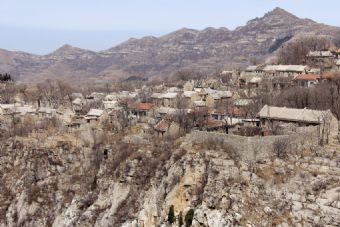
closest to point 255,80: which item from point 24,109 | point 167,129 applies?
point 167,129

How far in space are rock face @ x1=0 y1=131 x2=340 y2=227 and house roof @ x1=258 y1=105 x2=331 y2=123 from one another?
5222mm

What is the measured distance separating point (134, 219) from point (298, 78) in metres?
40.1

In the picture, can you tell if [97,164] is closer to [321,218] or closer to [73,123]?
[73,123]

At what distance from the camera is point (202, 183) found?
48.4 meters

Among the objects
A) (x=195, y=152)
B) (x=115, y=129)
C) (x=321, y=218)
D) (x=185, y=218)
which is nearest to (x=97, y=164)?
(x=115, y=129)

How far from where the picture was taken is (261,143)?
156 ft

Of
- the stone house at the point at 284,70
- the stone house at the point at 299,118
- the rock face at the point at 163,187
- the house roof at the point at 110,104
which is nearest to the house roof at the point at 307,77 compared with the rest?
the stone house at the point at 284,70

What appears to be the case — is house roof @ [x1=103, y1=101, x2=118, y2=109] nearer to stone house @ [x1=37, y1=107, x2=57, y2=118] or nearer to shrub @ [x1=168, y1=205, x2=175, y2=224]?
stone house @ [x1=37, y1=107, x2=57, y2=118]

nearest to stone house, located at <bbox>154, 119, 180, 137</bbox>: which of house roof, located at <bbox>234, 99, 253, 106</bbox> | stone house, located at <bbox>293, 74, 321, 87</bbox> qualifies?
house roof, located at <bbox>234, 99, 253, 106</bbox>

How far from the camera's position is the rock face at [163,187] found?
141 ft

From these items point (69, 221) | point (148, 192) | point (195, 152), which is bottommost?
point (69, 221)

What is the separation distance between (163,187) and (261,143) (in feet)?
33.9

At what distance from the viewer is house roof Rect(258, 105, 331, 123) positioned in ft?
174

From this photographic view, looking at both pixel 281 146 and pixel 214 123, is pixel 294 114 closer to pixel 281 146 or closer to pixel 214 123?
pixel 281 146
